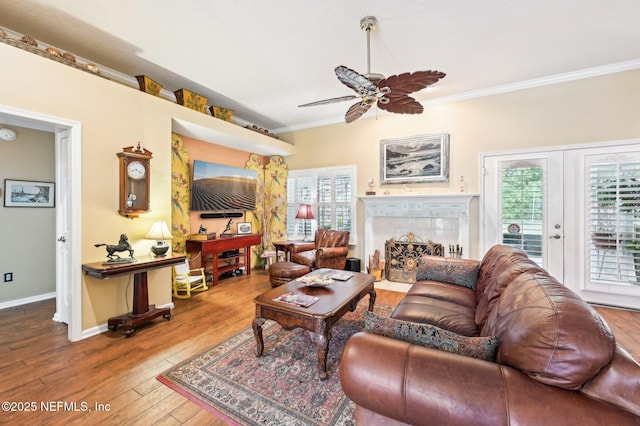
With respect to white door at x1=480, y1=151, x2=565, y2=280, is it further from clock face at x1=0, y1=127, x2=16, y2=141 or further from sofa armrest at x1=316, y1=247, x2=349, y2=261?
clock face at x1=0, y1=127, x2=16, y2=141

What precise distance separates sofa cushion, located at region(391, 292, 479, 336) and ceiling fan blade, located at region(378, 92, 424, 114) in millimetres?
1814

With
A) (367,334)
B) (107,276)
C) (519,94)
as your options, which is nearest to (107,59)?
(107,276)

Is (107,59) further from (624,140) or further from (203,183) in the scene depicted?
(624,140)

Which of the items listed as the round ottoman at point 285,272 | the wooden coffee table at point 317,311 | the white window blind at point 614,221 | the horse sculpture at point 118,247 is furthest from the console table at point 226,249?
the white window blind at point 614,221

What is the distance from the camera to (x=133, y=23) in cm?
249

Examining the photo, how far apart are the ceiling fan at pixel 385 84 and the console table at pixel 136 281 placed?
2.69 m

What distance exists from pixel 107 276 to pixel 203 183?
7.63ft

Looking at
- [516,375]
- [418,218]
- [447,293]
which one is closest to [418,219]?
[418,218]

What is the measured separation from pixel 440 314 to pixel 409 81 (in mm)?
1888

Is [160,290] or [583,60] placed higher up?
[583,60]

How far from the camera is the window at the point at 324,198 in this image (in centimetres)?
504

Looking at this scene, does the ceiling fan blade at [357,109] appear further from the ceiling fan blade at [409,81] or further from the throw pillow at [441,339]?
the throw pillow at [441,339]

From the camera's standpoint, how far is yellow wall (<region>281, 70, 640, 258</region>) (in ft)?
10.9

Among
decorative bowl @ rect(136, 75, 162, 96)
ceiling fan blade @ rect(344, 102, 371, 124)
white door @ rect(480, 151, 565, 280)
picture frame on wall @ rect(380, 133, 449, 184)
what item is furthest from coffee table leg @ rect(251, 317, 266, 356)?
white door @ rect(480, 151, 565, 280)
